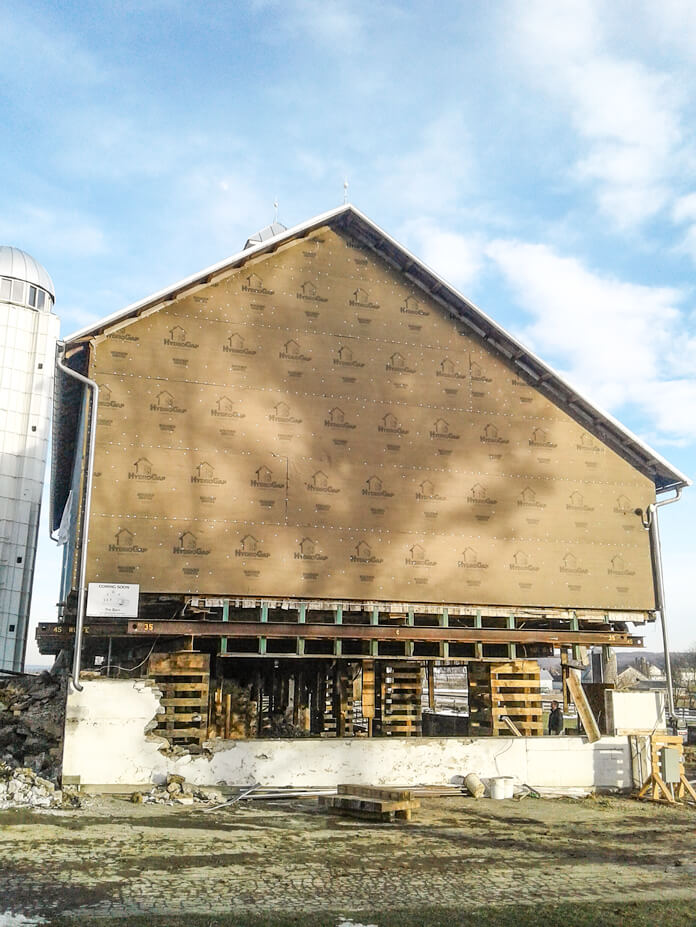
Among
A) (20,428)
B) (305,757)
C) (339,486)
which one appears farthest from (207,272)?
(20,428)

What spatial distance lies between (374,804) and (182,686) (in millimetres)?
4774

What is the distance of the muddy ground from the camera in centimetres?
827

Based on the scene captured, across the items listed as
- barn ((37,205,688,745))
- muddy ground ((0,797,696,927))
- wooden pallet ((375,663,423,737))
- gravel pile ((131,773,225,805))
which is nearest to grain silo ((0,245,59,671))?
barn ((37,205,688,745))

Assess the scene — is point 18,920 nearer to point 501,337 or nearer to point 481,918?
point 481,918

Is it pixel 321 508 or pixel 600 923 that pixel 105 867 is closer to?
pixel 600 923

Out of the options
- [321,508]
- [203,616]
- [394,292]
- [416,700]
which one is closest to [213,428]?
[321,508]

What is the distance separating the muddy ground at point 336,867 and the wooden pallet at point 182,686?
207 cm

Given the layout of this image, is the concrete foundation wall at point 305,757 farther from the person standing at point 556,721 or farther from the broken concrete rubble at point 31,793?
the person standing at point 556,721

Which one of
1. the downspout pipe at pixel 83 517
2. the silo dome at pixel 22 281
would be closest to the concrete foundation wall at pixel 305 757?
the downspout pipe at pixel 83 517

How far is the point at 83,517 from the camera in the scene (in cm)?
1584

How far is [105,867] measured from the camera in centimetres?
983

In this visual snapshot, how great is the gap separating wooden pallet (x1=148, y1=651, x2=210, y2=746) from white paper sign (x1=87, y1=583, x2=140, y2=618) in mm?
1108

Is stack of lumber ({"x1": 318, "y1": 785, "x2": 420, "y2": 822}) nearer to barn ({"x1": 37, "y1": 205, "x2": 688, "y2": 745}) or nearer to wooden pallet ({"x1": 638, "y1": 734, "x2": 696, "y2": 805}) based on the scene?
barn ({"x1": 37, "y1": 205, "x2": 688, "y2": 745})

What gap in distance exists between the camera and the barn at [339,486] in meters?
16.5
